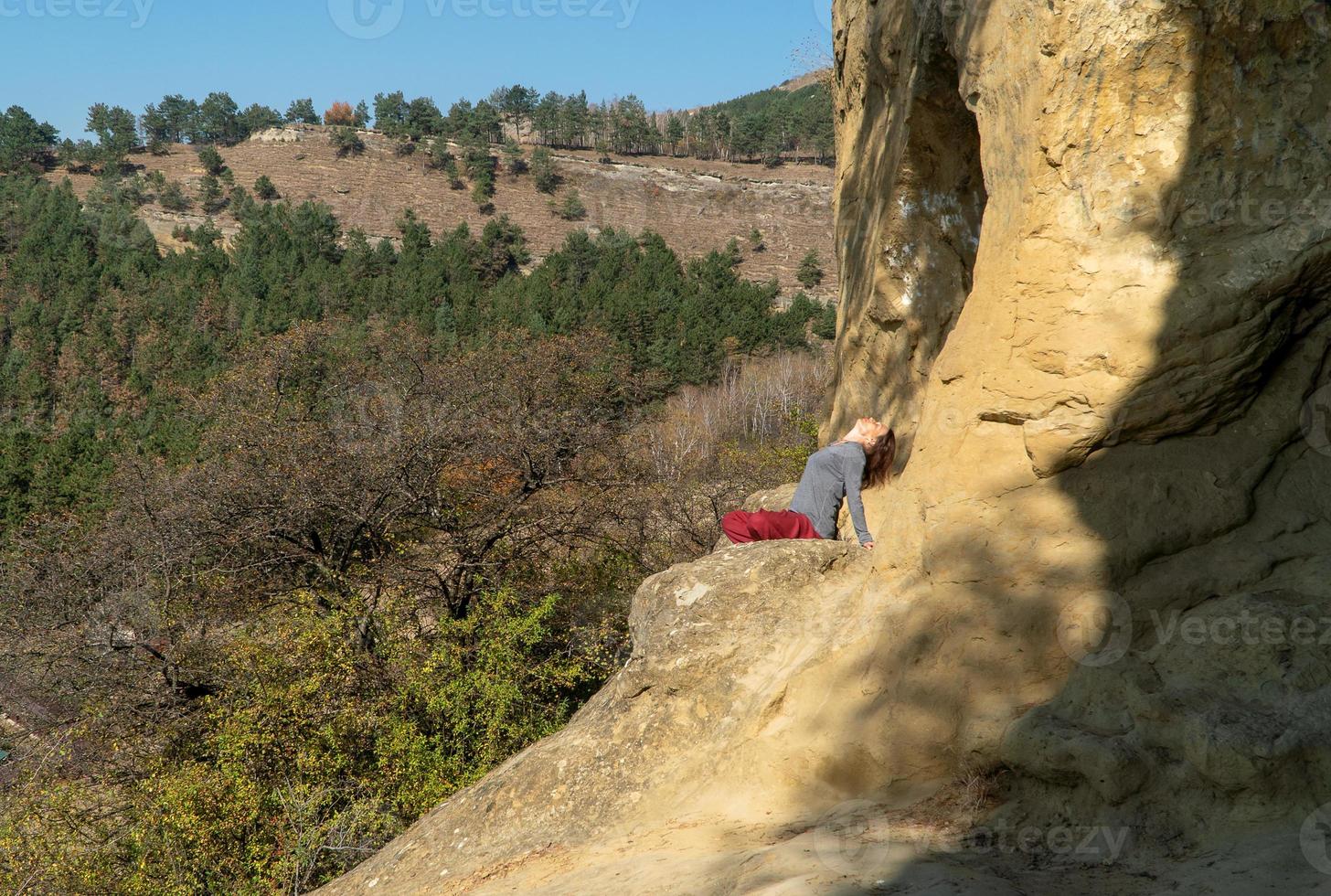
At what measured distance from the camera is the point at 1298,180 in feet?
14.9

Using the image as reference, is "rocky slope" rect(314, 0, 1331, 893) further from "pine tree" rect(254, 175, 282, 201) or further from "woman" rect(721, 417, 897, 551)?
"pine tree" rect(254, 175, 282, 201)

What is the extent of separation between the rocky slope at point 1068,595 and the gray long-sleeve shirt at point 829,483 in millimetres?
968

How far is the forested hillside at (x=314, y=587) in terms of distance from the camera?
31.1ft

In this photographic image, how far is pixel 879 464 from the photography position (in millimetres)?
7004

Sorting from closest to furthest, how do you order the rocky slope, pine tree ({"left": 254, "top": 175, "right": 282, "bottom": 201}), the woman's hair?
the rocky slope < the woman's hair < pine tree ({"left": 254, "top": 175, "right": 282, "bottom": 201})

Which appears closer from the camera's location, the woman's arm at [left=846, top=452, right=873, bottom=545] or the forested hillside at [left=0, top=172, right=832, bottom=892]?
the woman's arm at [left=846, top=452, right=873, bottom=545]

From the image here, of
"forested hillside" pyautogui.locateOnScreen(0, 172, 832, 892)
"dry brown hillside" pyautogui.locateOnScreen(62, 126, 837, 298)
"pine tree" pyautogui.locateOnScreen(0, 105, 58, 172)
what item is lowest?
"forested hillside" pyautogui.locateOnScreen(0, 172, 832, 892)

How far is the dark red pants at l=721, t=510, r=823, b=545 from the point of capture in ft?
21.9

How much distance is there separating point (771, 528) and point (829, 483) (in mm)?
462

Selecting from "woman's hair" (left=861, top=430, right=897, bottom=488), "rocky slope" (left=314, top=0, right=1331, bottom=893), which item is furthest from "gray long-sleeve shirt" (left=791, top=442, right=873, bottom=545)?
"rocky slope" (left=314, top=0, right=1331, bottom=893)

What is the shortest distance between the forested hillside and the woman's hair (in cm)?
463

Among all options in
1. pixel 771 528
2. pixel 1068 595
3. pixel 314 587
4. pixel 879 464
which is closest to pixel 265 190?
pixel 314 587

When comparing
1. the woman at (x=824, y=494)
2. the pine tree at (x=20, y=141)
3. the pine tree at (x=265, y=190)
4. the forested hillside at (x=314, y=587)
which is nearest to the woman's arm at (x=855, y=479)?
the woman at (x=824, y=494)

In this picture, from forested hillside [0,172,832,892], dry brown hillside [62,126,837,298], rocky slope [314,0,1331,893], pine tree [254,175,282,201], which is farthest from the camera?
pine tree [254,175,282,201]
